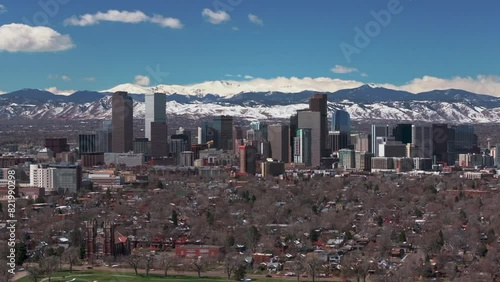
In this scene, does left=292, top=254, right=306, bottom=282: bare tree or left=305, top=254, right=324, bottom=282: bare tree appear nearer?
left=305, top=254, right=324, bottom=282: bare tree

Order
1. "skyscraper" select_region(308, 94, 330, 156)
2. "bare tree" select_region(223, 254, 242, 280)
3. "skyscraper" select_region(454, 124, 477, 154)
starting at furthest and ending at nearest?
1. "skyscraper" select_region(454, 124, 477, 154)
2. "skyscraper" select_region(308, 94, 330, 156)
3. "bare tree" select_region(223, 254, 242, 280)

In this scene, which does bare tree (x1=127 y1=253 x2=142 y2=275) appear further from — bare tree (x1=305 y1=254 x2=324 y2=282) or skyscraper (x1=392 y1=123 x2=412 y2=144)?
skyscraper (x1=392 y1=123 x2=412 y2=144)

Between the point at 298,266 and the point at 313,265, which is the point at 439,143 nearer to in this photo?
the point at 298,266

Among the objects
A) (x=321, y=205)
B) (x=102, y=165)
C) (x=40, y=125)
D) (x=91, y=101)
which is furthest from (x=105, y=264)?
(x=91, y=101)

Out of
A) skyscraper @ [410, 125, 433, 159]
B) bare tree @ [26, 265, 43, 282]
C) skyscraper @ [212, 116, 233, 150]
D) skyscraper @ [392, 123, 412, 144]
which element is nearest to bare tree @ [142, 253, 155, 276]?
bare tree @ [26, 265, 43, 282]

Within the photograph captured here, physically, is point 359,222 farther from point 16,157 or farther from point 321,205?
point 16,157

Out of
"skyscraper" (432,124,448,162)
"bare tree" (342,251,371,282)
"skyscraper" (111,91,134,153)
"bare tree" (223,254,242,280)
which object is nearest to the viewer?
"bare tree" (342,251,371,282)

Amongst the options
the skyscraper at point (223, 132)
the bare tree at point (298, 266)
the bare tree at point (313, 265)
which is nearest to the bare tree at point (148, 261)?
the bare tree at point (298, 266)
